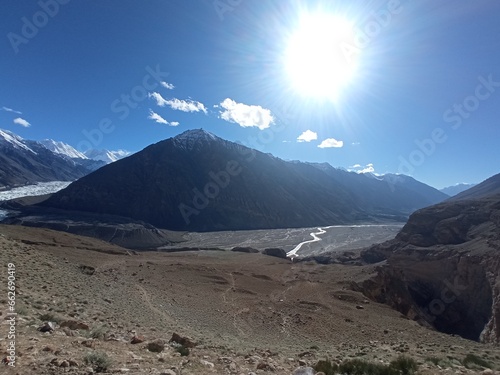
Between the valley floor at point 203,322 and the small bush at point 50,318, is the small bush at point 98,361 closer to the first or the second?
the valley floor at point 203,322

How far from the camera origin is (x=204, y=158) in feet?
604

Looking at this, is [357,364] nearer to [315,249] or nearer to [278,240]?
[315,249]


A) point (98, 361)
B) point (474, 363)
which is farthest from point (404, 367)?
point (98, 361)

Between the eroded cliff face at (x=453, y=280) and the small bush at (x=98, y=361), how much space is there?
92.6ft

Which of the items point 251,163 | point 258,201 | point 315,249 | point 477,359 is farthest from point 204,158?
point 477,359

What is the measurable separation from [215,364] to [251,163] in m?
180

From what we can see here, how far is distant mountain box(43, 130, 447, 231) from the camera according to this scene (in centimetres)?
14475

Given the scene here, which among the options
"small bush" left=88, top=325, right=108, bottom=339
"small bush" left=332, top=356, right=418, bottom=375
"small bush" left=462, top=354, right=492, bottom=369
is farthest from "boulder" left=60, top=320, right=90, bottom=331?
"small bush" left=462, top=354, right=492, bottom=369

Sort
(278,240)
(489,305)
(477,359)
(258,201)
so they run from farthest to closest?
(258,201) → (278,240) → (489,305) → (477,359)

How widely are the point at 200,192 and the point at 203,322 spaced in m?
149

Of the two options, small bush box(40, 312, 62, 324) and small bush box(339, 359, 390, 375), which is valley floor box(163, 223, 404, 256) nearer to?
small bush box(40, 312, 62, 324)

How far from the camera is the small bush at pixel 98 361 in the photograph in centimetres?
618

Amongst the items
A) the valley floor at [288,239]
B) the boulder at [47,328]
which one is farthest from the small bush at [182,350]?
the valley floor at [288,239]

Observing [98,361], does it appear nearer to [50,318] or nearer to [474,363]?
[50,318]
